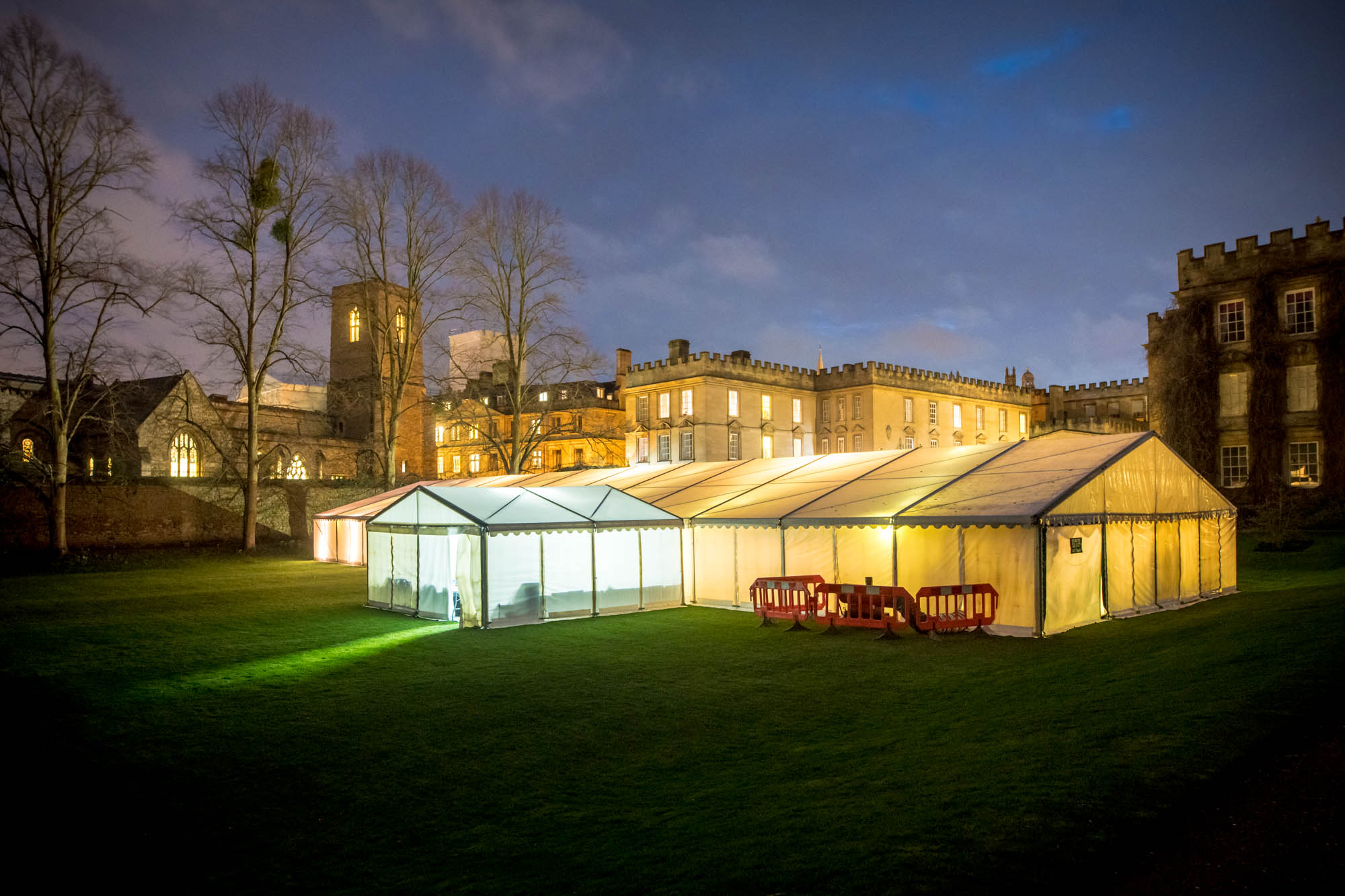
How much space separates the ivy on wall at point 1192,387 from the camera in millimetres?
29672

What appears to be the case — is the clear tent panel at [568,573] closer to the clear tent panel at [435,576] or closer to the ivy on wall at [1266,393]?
the clear tent panel at [435,576]

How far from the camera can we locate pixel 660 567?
1645 centimetres

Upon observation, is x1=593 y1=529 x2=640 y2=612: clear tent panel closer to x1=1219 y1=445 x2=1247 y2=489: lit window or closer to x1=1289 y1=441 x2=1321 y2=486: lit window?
x1=1219 y1=445 x2=1247 y2=489: lit window

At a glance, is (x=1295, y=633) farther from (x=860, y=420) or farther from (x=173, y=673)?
(x=860, y=420)

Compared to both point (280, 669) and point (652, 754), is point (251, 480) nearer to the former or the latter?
point (280, 669)

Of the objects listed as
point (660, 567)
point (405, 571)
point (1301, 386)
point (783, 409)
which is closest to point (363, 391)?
point (783, 409)

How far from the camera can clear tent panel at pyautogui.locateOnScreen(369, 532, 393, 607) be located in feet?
54.0

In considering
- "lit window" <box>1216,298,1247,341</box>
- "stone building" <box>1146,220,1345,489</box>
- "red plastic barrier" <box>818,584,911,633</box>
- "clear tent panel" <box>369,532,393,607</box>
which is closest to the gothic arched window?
"clear tent panel" <box>369,532,393,607</box>

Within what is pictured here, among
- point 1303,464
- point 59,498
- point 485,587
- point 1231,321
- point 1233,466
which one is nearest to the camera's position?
point 485,587

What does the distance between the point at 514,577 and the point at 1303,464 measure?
28.2 meters

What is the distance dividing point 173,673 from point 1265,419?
108 ft

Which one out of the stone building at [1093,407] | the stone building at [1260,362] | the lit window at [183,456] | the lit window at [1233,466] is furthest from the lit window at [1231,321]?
the lit window at [183,456]

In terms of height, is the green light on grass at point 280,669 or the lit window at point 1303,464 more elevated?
the lit window at point 1303,464

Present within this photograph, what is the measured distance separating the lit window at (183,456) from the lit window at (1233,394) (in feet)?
139
